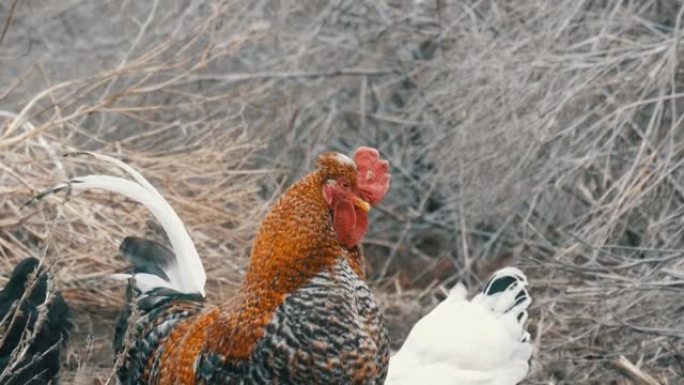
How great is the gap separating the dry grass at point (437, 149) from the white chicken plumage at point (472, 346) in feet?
1.96

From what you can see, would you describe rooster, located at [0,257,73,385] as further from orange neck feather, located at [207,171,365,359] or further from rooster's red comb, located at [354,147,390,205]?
rooster's red comb, located at [354,147,390,205]

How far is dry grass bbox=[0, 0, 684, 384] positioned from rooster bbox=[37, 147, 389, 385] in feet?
4.63

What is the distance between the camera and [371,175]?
4.56 m

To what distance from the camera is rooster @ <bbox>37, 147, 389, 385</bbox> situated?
4309 mm

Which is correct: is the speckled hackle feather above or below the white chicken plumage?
above

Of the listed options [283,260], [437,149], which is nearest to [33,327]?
[283,260]

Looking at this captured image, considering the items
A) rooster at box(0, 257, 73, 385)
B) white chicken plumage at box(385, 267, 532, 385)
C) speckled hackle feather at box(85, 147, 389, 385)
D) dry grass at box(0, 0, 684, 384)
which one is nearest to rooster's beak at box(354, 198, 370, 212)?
speckled hackle feather at box(85, 147, 389, 385)

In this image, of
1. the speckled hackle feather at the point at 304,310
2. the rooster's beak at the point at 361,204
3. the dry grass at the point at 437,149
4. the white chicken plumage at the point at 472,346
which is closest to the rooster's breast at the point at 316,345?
the speckled hackle feather at the point at 304,310

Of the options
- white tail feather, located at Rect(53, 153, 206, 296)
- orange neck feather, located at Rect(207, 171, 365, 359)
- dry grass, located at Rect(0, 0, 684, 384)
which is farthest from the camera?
dry grass, located at Rect(0, 0, 684, 384)

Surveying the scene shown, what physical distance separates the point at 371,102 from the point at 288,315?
5.37 meters

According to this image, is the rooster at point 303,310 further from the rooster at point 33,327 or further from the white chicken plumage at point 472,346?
the white chicken plumage at point 472,346

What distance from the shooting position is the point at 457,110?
25.6 ft

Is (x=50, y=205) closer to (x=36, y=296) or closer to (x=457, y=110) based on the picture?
(x=36, y=296)

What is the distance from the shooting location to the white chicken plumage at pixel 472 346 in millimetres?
5465
